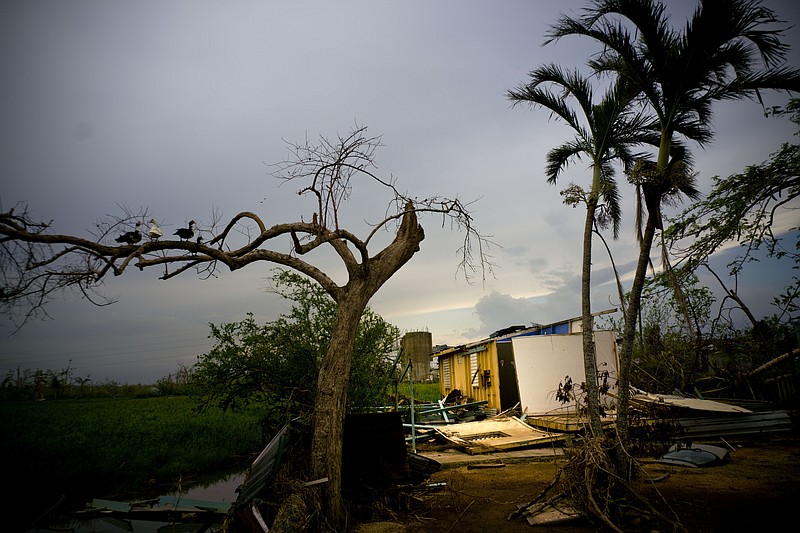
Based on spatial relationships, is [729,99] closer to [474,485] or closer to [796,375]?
[474,485]

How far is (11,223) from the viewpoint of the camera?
189 inches

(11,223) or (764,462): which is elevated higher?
(11,223)

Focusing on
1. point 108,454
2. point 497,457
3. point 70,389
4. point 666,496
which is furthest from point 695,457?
point 70,389

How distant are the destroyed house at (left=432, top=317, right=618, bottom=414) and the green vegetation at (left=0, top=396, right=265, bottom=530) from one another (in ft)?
28.3

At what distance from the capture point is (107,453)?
955 centimetres

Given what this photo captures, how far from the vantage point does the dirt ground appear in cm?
494

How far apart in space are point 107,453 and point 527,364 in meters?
12.0

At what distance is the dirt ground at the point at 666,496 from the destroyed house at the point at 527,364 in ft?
12.0

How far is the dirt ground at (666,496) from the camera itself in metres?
4.94

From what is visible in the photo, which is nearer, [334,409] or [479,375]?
[334,409]

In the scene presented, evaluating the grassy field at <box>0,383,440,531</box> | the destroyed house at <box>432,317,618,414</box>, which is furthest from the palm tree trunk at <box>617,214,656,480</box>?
the grassy field at <box>0,383,440,531</box>

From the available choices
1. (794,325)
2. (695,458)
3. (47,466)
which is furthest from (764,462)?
(47,466)

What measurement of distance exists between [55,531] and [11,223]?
4.85m

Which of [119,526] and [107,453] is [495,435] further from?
[107,453]
